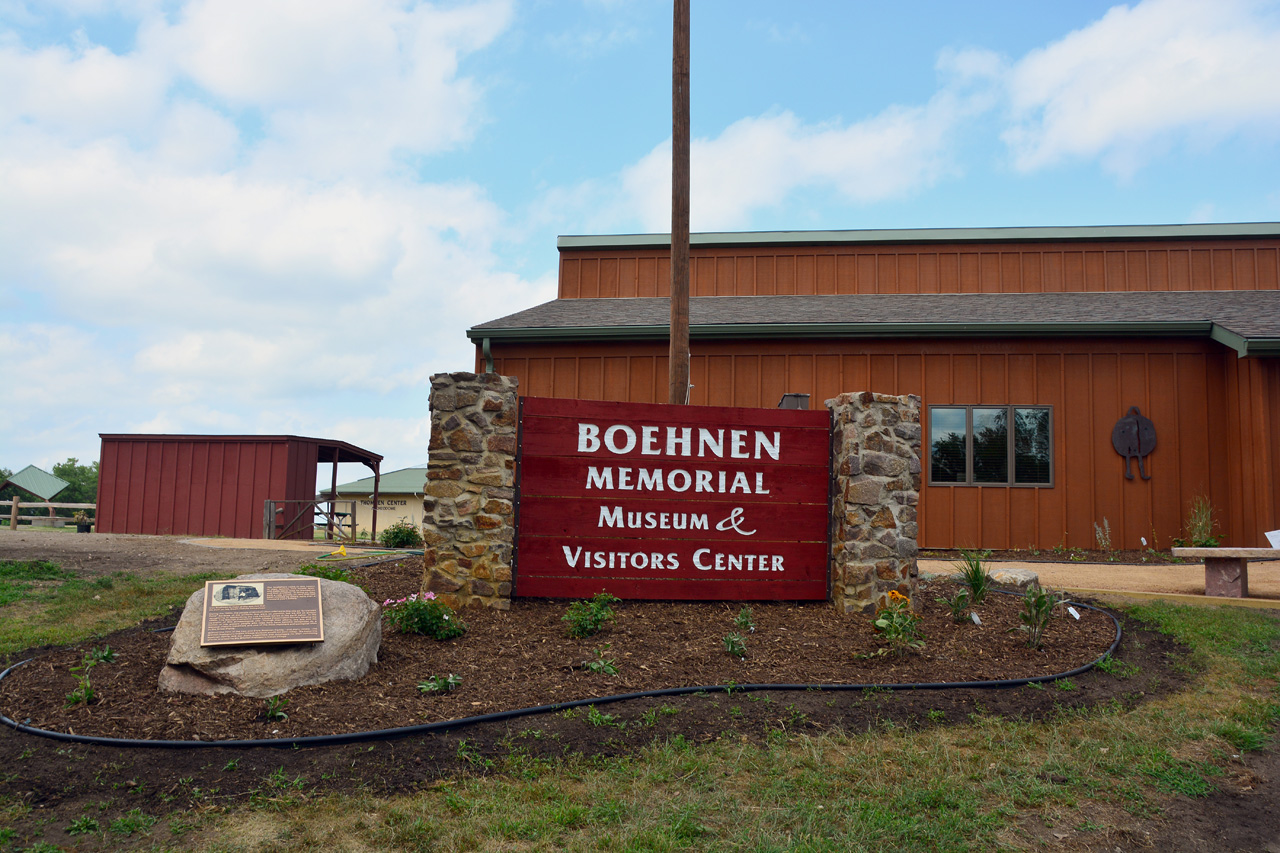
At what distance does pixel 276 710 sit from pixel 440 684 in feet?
3.06

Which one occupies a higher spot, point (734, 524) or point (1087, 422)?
point (1087, 422)

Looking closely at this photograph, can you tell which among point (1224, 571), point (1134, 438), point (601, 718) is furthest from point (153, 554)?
point (1134, 438)

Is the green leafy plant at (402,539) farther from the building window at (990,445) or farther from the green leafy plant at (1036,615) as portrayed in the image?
the green leafy plant at (1036,615)

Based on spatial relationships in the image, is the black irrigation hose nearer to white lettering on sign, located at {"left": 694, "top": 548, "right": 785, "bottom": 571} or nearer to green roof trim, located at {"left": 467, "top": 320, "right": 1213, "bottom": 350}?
white lettering on sign, located at {"left": 694, "top": 548, "right": 785, "bottom": 571}

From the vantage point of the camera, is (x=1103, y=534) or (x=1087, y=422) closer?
(x=1103, y=534)

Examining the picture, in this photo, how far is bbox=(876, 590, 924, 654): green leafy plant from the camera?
234 inches

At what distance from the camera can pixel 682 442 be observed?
7.38 meters

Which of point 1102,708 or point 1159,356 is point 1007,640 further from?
point 1159,356

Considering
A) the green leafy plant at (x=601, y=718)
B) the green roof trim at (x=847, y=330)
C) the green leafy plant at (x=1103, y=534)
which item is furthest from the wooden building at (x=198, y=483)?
the green leafy plant at (x=1103, y=534)

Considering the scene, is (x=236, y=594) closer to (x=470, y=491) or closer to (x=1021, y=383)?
(x=470, y=491)

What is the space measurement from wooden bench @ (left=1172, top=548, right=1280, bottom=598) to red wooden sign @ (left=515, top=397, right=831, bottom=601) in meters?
4.22

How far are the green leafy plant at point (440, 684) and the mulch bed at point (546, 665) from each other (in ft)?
0.17

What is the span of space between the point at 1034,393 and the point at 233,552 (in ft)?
42.6

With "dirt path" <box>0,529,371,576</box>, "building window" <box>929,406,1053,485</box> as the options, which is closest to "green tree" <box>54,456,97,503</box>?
"dirt path" <box>0,529,371,576</box>
